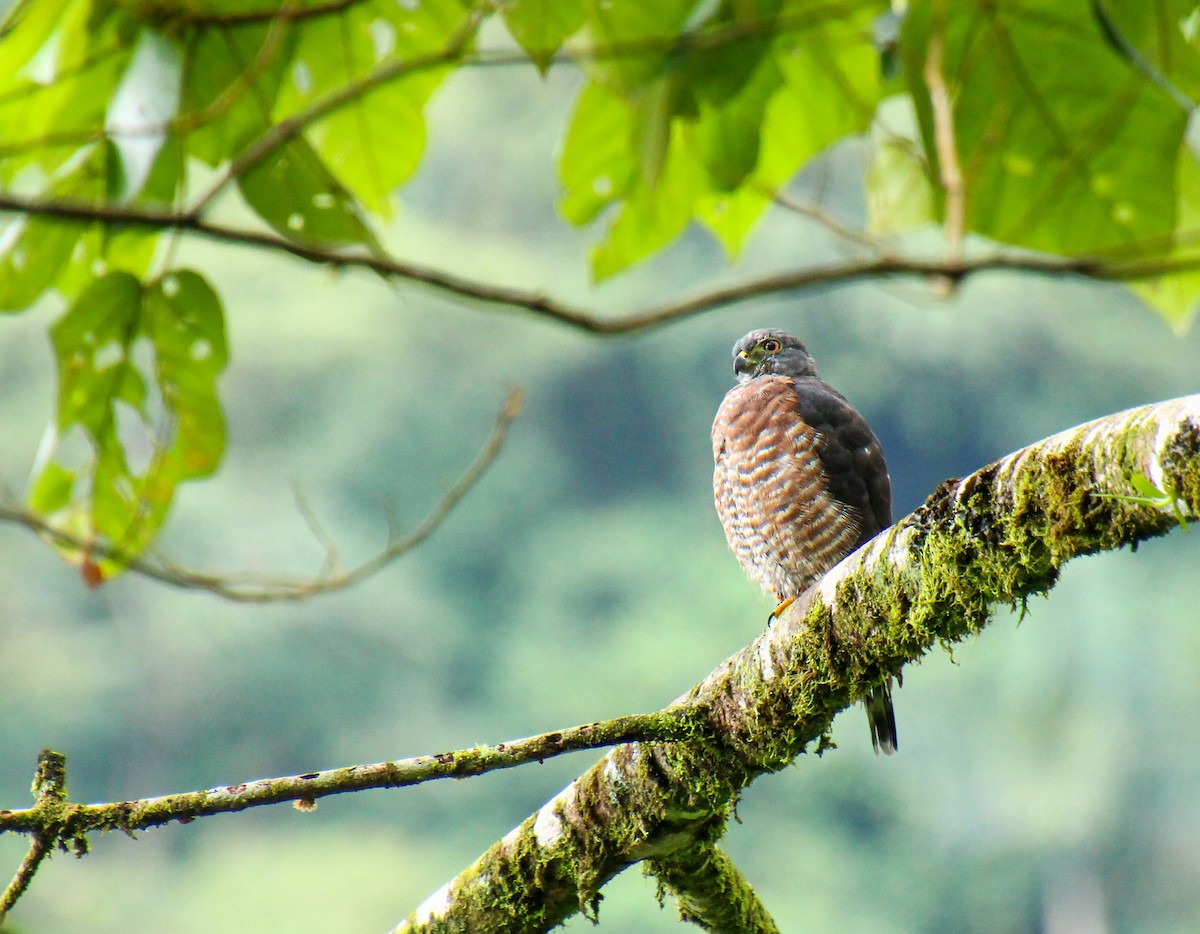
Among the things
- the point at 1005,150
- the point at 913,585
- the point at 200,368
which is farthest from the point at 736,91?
the point at 200,368

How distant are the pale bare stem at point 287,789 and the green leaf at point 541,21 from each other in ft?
2.69

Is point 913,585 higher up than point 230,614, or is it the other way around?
point 230,614

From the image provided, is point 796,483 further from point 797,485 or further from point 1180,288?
point 1180,288

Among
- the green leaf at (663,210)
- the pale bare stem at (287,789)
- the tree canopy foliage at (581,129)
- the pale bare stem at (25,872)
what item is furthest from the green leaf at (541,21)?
the pale bare stem at (25,872)

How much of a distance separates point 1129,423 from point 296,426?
1647 centimetres

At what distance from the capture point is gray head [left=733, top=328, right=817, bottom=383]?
399 cm

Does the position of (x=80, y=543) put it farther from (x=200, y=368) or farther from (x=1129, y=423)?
(x=1129, y=423)

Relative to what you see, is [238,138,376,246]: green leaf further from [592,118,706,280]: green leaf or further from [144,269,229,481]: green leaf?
[592,118,706,280]: green leaf

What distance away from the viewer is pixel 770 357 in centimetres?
401

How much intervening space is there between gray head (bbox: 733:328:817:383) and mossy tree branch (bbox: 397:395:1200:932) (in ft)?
7.18

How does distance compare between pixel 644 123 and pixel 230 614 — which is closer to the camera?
pixel 644 123

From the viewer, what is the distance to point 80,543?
1643 mm

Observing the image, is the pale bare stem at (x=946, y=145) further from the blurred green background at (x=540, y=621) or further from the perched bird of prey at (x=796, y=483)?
the blurred green background at (x=540, y=621)

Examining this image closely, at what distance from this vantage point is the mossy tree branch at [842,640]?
127cm
